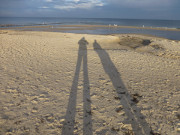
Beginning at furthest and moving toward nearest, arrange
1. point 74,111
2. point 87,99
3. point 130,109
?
point 87,99
point 130,109
point 74,111

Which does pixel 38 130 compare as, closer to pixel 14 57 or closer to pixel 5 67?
pixel 5 67

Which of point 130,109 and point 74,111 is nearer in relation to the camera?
point 74,111

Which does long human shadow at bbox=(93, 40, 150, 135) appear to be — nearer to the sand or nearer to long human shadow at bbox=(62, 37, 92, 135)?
the sand

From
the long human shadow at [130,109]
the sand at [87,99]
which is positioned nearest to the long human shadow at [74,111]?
the sand at [87,99]

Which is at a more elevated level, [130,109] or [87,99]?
[87,99]

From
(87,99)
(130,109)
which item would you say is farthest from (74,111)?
(130,109)

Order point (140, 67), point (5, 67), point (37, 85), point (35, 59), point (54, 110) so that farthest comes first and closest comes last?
point (35, 59) → point (140, 67) → point (5, 67) → point (37, 85) → point (54, 110)


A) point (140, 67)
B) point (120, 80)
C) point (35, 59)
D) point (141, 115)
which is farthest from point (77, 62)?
point (141, 115)

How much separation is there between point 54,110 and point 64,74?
2602 mm

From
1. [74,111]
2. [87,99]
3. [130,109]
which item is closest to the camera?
[74,111]

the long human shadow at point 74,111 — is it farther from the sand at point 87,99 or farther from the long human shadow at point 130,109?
the long human shadow at point 130,109

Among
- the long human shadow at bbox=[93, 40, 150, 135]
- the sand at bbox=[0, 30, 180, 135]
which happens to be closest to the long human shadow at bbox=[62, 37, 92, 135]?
the sand at bbox=[0, 30, 180, 135]

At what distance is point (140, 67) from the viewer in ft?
24.8

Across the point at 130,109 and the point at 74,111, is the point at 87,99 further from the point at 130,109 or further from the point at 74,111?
the point at 130,109
